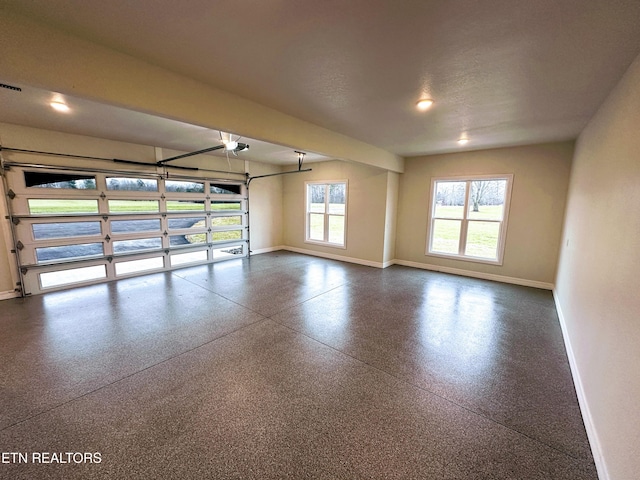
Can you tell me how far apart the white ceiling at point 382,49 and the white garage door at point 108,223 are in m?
1.68

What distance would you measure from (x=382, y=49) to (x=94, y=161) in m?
5.56

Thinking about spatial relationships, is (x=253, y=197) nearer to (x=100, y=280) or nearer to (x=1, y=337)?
(x=100, y=280)

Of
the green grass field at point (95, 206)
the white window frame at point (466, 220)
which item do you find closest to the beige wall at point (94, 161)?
the green grass field at point (95, 206)

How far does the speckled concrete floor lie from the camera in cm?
→ 158

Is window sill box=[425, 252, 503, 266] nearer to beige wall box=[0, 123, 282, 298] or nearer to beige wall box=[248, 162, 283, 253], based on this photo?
beige wall box=[248, 162, 283, 253]

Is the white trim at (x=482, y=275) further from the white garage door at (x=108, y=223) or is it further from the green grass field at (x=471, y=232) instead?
the white garage door at (x=108, y=223)

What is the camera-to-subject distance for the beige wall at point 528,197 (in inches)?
181

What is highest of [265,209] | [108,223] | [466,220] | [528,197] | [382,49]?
[382,49]

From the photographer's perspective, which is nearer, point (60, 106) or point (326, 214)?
point (60, 106)

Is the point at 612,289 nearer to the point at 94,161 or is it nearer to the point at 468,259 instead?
the point at 468,259

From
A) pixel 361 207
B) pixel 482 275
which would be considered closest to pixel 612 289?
pixel 482 275

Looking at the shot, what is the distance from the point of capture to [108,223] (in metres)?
5.08

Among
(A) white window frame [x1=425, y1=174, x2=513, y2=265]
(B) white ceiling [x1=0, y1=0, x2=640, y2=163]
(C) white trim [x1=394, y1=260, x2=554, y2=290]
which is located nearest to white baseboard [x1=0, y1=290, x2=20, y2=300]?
(B) white ceiling [x1=0, y1=0, x2=640, y2=163]

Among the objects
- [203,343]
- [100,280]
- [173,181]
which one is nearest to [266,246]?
[173,181]
